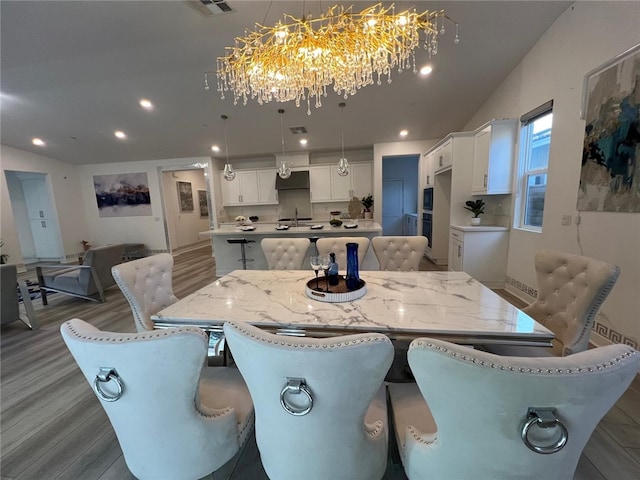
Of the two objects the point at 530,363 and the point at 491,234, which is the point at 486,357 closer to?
the point at 530,363

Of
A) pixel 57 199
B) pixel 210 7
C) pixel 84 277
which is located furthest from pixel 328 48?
pixel 57 199

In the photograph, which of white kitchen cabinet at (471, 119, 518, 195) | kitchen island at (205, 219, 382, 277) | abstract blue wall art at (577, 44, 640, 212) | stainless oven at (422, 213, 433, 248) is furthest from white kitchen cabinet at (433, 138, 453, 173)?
abstract blue wall art at (577, 44, 640, 212)

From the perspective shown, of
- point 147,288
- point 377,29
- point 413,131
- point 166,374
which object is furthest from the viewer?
point 413,131

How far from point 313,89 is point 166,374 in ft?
9.09

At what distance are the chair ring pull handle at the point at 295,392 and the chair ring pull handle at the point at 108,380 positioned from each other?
52 cm

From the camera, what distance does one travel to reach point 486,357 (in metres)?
0.60

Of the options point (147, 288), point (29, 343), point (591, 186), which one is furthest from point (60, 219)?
point (591, 186)

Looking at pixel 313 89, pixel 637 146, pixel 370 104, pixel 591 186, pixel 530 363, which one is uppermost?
pixel 370 104

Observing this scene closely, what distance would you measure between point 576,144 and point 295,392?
11.1 feet

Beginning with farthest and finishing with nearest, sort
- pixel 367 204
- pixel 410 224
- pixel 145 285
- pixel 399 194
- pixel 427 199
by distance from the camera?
pixel 399 194 < pixel 410 224 < pixel 367 204 < pixel 427 199 < pixel 145 285

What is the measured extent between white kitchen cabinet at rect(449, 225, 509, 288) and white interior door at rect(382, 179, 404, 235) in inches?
171

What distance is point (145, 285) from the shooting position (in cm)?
184

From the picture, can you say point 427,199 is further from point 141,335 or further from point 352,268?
point 141,335

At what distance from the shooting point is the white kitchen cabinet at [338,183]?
6.30m
